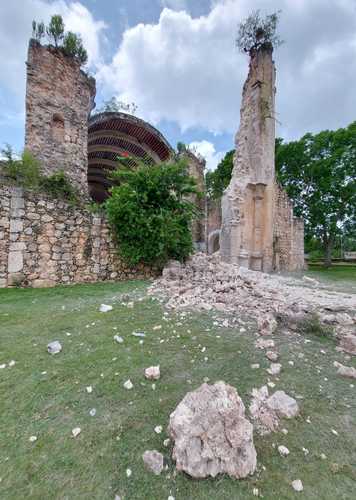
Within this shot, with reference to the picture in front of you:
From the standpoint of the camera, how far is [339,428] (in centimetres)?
133

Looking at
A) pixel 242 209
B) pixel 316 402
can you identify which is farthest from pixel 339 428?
pixel 242 209

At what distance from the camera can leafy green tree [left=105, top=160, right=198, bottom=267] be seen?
5754 millimetres

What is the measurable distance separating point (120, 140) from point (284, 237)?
1087 cm

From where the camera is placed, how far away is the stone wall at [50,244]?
5.01 m

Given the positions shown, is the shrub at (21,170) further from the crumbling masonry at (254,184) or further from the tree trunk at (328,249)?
the tree trunk at (328,249)

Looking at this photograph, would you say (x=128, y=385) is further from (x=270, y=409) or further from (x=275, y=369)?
(x=275, y=369)

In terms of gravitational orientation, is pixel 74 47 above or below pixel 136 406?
above

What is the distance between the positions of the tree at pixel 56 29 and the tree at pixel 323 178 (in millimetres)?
16811

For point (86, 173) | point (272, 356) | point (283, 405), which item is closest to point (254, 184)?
point (86, 173)

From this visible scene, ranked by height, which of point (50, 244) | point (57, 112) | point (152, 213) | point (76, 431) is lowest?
point (76, 431)

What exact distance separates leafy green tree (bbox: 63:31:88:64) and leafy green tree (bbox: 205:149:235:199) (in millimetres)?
14112

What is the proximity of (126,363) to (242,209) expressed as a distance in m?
9.01

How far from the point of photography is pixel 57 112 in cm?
894

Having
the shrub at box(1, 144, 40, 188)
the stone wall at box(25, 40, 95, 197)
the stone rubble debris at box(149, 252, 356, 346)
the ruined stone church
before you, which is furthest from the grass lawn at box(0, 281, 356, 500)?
the stone wall at box(25, 40, 95, 197)
